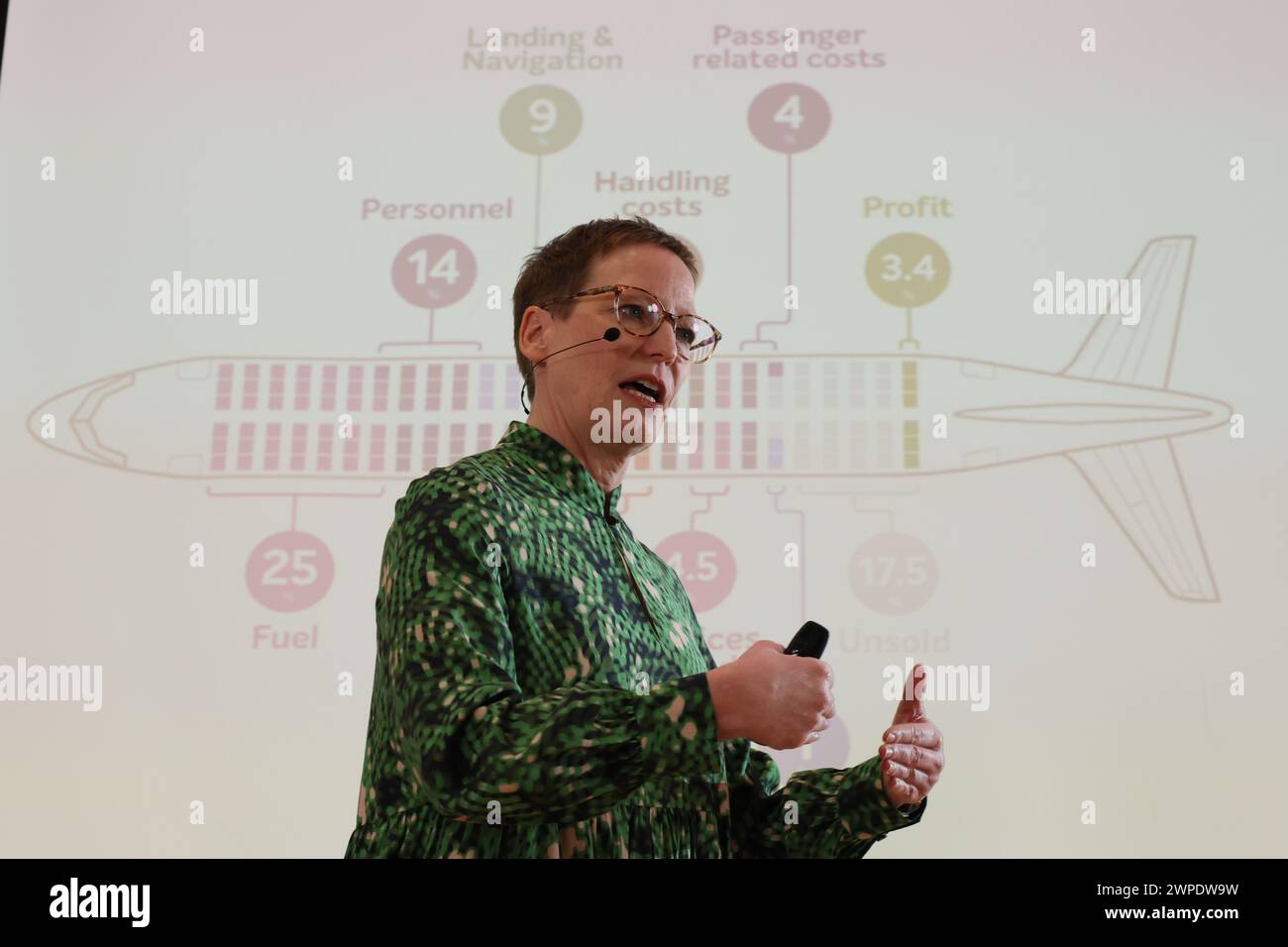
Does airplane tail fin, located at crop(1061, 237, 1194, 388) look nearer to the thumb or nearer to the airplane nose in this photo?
the thumb

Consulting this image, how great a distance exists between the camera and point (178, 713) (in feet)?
7.73

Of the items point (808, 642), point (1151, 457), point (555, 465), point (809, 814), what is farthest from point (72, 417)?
point (1151, 457)

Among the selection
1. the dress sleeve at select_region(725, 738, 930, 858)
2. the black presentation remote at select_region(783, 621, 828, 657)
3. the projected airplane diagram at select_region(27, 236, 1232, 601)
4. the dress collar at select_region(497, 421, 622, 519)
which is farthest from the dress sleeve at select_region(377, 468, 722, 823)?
the projected airplane diagram at select_region(27, 236, 1232, 601)

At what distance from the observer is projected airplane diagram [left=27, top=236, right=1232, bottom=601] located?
7.91 ft

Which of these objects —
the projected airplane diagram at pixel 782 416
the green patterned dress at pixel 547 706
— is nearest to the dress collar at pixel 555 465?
the green patterned dress at pixel 547 706

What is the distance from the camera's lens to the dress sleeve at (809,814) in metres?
1.34

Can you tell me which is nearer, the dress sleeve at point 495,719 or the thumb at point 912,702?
the dress sleeve at point 495,719

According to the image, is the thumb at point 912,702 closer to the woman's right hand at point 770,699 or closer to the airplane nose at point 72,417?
the woman's right hand at point 770,699

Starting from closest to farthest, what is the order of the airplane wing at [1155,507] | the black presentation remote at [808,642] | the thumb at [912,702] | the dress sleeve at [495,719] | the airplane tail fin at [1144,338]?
the dress sleeve at [495,719]
the black presentation remote at [808,642]
the thumb at [912,702]
the airplane wing at [1155,507]
the airplane tail fin at [1144,338]

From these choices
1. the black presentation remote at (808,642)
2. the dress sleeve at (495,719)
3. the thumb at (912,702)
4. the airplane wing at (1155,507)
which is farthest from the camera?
the airplane wing at (1155,507)

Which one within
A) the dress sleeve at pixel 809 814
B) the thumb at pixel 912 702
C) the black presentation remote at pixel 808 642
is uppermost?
the black presentation remote at pixel 808 642

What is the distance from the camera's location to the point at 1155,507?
2367 mm
